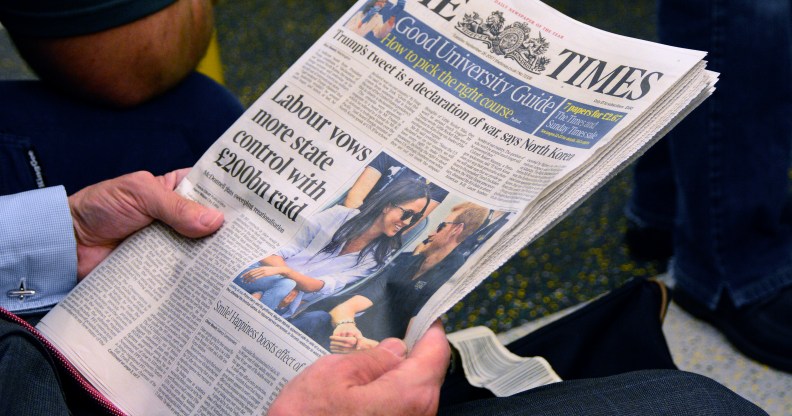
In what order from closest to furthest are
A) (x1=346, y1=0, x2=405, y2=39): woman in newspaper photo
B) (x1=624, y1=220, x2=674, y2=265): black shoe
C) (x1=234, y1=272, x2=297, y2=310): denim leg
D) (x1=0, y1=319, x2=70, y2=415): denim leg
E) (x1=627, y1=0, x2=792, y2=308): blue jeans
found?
(x1=0, y1=319, x2=70, y2=415): denim leg
(x1=234, y1=272, x2=297, y2=310): denim leg
(x1=346, y1=0, x2=405, y2=39): woman in newspaper photo
(x1=627, y1=0, x2=792, y2=308): blue jeans
(x1=624, y1=220, x2=674, y2=265): black shoe

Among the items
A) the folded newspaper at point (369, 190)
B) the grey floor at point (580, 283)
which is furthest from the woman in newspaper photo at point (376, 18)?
the grey floor at point (580, 283)

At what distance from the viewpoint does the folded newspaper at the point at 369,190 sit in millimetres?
515

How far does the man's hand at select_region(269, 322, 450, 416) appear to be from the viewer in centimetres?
46

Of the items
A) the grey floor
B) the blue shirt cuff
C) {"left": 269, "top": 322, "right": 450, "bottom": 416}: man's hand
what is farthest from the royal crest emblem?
the grey floor

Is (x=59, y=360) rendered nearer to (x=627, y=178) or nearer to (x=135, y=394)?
(x=135, y=394)

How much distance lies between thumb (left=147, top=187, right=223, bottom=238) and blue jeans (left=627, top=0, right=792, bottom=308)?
2.02 ft

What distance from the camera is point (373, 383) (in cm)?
47

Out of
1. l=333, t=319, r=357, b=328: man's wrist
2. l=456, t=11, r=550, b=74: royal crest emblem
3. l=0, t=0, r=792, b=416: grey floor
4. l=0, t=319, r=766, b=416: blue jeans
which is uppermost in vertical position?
l=456, t=11, r=550, b=74: royal crest emblem

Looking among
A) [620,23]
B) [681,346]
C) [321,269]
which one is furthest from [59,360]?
[620,23]

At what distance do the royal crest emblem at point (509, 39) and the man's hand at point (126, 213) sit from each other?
25cm

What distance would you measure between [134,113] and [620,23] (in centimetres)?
119

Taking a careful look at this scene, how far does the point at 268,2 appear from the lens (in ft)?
5.94

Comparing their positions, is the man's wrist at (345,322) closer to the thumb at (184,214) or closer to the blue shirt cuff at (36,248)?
the thumb at (184,214)

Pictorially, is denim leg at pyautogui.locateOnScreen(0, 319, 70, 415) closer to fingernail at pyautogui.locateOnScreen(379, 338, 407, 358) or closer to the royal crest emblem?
fingernail at pyautogui.locateOnScreen(379, 338, 407, 358)
